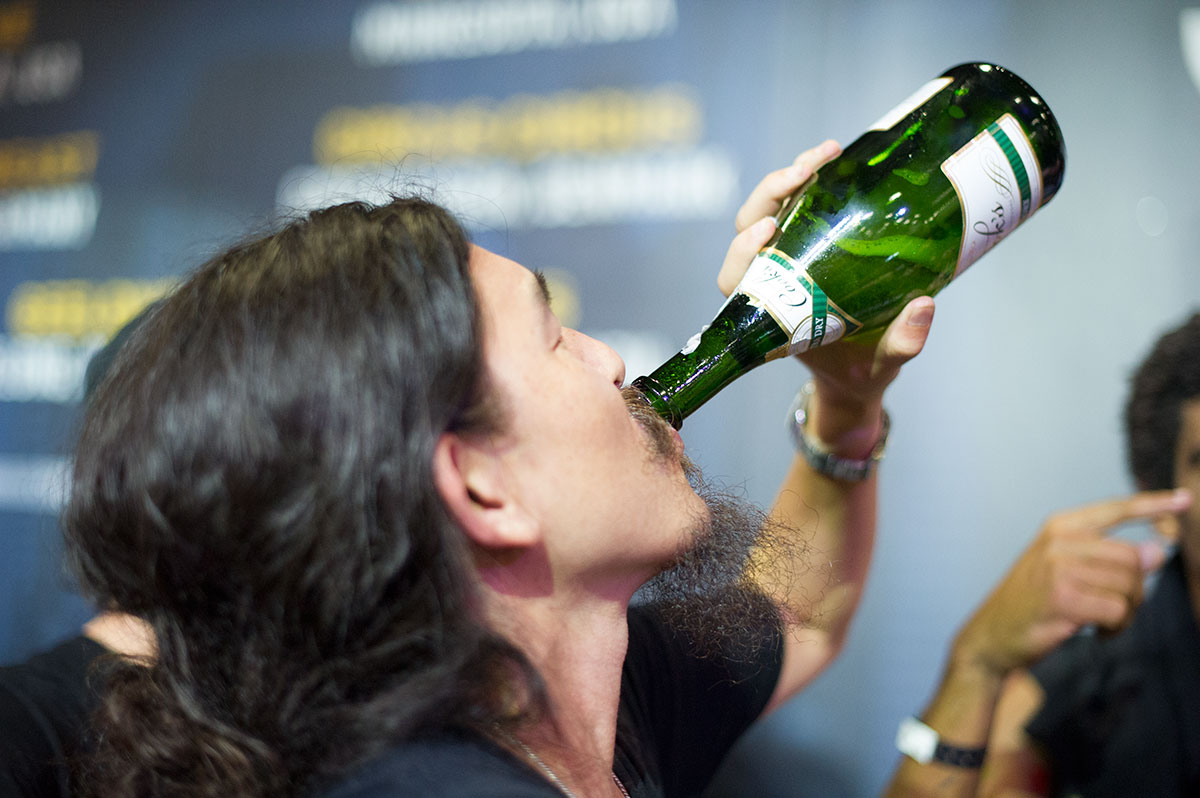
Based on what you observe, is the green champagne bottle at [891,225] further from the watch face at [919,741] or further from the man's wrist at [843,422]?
the watch face at [919,741]

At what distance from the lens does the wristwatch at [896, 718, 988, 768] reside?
806mm

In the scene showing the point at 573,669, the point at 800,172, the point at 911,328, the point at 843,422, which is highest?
the point at 800,172

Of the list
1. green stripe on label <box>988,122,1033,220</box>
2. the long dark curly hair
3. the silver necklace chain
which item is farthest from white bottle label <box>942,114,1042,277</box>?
the silver necklace chain

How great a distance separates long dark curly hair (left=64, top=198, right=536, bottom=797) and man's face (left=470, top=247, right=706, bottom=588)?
0.07ft

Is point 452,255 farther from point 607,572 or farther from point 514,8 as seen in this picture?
point 514,8

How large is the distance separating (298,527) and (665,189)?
921 millimetres

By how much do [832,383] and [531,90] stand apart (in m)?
0.88

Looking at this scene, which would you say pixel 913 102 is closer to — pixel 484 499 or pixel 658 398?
pixel 658 398

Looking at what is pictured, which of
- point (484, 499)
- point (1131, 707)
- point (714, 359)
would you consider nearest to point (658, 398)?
point (714, 359)

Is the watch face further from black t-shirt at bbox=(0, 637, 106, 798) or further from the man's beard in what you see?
black t-shirt at bbox=(0, 637, 106, 798)

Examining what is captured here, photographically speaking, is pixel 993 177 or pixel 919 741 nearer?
pixel 993 177

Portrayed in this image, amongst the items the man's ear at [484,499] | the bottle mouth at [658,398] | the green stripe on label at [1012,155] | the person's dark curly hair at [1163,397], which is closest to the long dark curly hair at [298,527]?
the man's ear at [484,499]

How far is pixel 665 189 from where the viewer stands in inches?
50.9

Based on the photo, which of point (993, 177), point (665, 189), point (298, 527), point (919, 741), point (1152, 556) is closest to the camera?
point (298, 527)
